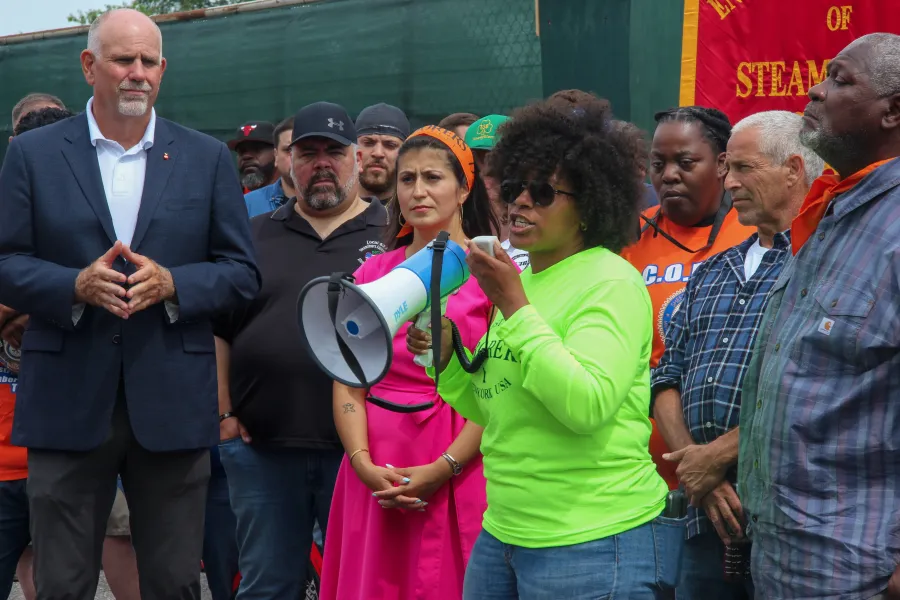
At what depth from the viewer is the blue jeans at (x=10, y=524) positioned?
15.5 feet

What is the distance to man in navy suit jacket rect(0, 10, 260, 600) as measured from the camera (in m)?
3.97

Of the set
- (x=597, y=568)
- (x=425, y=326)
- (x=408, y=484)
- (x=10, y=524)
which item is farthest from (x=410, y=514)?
(x=10, y=524)

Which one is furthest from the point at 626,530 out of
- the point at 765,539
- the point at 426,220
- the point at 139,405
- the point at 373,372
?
the point at 139,405

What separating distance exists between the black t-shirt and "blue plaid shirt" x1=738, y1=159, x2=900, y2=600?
235 centimetres

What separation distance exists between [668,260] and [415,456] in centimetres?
116

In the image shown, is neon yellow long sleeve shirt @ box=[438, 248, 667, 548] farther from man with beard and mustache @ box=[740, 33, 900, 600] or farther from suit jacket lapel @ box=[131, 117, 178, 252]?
suit jacket lapel @ box=[131, 117, 178, 252]

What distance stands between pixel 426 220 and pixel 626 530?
156 centimetres

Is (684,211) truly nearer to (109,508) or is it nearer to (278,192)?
(109,508)

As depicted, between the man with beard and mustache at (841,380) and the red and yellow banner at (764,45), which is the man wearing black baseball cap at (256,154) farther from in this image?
the man with beard and mustache at (841,380)

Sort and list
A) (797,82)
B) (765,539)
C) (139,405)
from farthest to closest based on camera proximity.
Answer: (797,82), (139,405), (765,539)

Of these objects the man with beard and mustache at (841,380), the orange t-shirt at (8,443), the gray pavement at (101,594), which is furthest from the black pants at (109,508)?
the gray pavement at (101,594)

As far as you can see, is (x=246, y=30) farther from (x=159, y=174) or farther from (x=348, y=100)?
(x=159, y=174)

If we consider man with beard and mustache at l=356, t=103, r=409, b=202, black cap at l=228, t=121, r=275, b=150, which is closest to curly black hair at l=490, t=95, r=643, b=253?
man with beard and mustache at l=356, t=103, r=409, b=202

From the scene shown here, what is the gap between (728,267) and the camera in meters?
3.60
